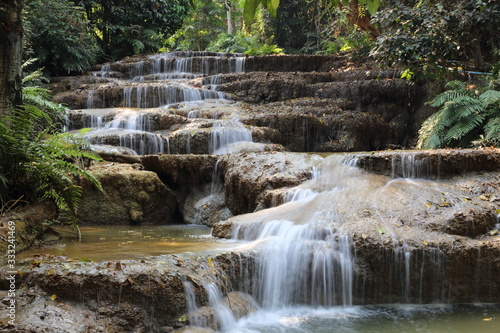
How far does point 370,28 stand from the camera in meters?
15.4

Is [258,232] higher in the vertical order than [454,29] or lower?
lower

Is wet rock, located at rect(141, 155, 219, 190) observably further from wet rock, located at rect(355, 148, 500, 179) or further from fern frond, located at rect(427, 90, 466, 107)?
fern frond, located at rect(427, 90, 466, 107)

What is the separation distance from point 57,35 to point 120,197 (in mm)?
9805

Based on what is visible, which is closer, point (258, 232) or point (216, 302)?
point (216, 302)

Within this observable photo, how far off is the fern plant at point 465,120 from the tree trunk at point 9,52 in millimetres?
7934

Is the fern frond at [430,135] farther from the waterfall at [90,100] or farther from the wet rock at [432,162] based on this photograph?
the waterfall at [90,100]

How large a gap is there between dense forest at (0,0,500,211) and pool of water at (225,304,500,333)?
2557 mm

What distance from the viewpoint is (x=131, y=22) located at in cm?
1884

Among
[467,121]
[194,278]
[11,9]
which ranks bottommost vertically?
[194,278]

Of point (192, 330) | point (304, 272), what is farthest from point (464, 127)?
point (192, 330)

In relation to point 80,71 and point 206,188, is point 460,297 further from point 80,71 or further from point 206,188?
point 80,71

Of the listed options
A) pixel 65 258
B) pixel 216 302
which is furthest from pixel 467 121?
pixel 65 258

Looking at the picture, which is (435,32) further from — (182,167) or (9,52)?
(9,52)

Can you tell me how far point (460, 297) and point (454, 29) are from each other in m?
6.78
